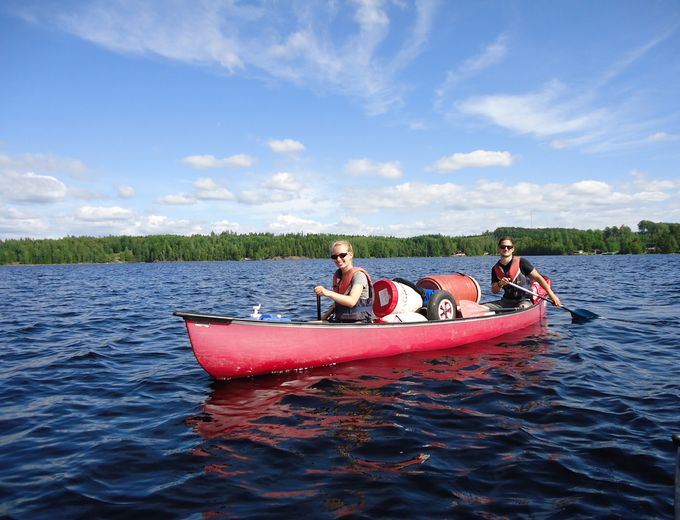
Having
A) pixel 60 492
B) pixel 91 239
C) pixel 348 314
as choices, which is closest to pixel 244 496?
pixel 60 492

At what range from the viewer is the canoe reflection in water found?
437 cm

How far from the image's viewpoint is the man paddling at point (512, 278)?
1084 cm

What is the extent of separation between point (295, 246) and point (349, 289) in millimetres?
134195

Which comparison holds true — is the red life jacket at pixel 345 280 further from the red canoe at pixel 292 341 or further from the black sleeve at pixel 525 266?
the black sleeve at pixel 525 266

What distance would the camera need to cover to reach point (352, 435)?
16.9ft

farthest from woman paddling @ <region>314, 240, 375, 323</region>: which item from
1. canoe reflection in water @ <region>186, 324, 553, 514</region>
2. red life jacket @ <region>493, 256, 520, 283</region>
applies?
red life jacket @ <region>493, 256, 520, 283</region>

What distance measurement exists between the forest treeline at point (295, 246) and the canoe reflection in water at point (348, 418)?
369 feet

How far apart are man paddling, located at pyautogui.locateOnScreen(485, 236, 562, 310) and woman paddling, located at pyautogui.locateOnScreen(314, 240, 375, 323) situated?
400 centimetres

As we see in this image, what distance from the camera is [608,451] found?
4.58 meters

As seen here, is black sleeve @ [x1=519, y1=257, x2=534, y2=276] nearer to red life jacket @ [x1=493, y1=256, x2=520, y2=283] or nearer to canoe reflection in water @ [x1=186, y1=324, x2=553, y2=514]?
red life jacket @ [x1=493, y1=256, x2=520, y2=283]

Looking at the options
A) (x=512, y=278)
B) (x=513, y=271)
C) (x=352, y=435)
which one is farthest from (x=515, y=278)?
(x=352, y=435)

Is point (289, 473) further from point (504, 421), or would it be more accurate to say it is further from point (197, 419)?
point (504, 421)

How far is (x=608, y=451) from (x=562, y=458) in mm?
522

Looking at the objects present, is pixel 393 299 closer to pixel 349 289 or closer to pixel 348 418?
pixel 349 289
